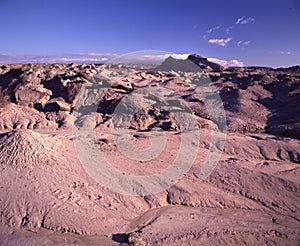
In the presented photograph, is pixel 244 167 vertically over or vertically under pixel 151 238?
over

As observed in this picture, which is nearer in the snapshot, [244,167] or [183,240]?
[183,240]

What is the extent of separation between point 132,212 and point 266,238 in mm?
1925

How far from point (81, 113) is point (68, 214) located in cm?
543

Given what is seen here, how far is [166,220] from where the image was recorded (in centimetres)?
365

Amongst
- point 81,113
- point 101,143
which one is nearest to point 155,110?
point 81,113

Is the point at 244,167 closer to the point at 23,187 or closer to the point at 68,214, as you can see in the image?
the point at 68,214

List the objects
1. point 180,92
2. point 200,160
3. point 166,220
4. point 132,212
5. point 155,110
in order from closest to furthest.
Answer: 1. point 166,220
2. point 132,212
3. point 200,160
4. point 155,110
5. point 180,92

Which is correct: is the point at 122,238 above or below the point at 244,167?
below

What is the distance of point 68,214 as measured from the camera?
367 cm

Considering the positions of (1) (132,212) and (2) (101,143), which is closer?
(1) (132,212)

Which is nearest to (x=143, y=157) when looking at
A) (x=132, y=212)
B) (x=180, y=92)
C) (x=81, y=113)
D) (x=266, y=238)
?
(x=132, y=212)

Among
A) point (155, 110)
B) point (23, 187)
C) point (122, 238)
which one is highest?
point (155, 110)

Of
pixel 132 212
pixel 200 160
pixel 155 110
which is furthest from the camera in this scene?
pixel 155 110

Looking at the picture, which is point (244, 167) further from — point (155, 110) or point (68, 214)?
point (155, 110)
